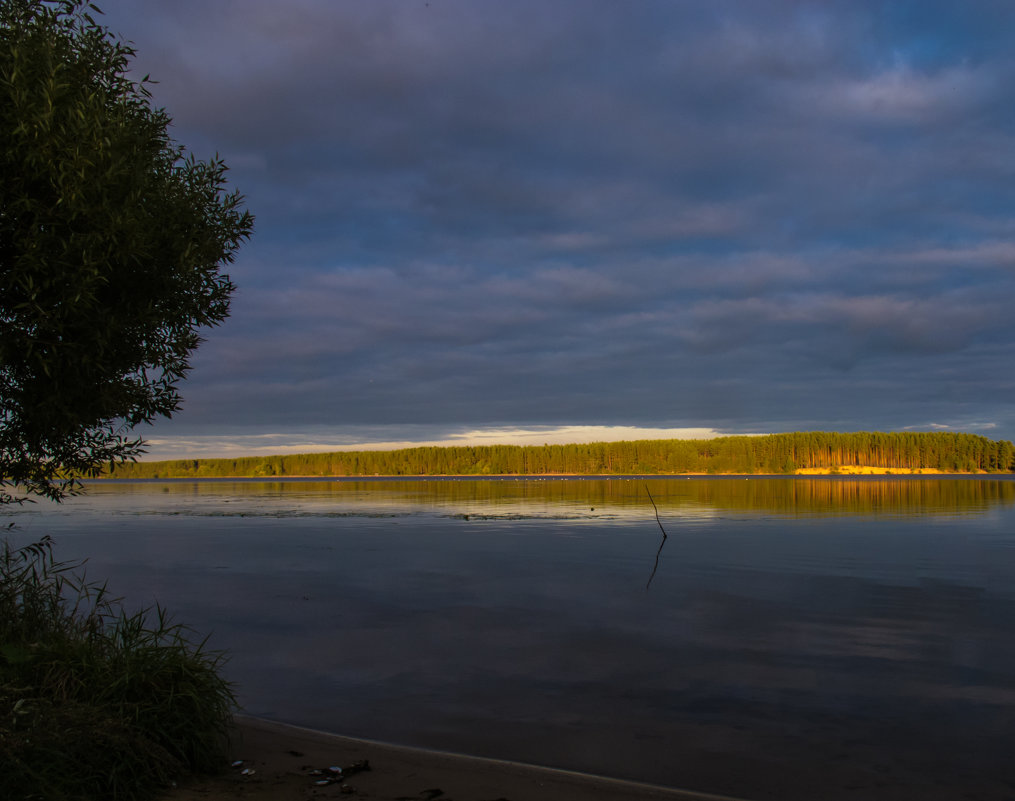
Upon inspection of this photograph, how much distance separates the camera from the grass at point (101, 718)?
8.98 m

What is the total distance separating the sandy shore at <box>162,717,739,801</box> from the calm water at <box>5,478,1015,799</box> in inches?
43.6

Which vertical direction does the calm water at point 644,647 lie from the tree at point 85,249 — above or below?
below

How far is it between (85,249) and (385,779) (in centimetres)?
872

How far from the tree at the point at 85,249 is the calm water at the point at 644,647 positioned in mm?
7026

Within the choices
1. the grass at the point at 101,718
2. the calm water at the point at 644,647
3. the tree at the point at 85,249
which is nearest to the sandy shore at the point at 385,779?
the grass at the point at 101,718

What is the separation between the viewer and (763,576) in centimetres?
3266

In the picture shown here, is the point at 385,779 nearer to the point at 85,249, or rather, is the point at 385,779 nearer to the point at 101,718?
the point at 101,718

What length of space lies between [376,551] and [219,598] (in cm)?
1505

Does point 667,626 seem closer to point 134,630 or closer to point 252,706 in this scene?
point 252,706

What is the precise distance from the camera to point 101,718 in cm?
1003

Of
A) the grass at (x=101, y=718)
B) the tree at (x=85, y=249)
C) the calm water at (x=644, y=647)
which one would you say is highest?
the tree at (x=85, y=249)

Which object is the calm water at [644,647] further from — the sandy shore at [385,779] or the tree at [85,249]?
the tree at [85,249]

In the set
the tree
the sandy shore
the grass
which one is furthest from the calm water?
the tree

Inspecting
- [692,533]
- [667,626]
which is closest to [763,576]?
[667,626]
